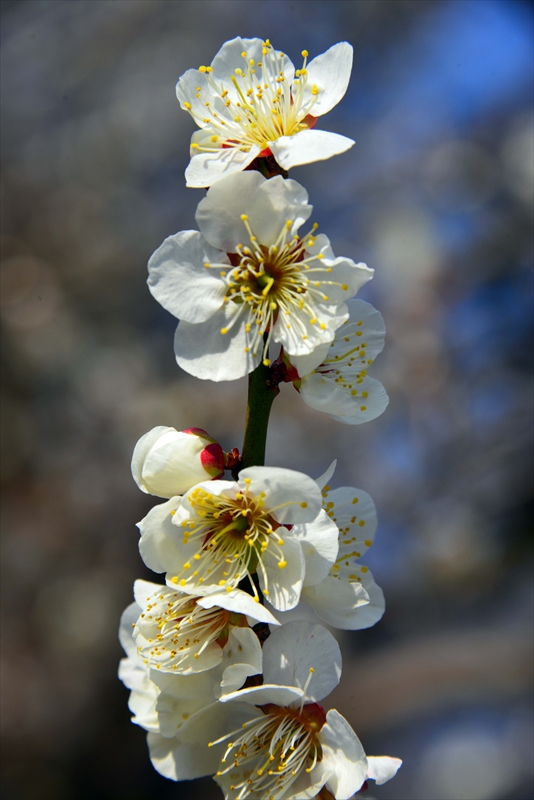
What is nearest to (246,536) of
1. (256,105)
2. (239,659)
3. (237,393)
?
(239,659)

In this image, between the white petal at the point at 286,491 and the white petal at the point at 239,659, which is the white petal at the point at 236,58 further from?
the white petal at the point at 239,659

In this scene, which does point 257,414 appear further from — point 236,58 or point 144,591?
point 236,58

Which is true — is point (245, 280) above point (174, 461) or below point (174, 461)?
above

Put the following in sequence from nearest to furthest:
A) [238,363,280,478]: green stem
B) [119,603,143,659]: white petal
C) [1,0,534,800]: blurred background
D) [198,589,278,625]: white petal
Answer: [198,589,278,625]: white petal, [238,363,280,478]: green stem, [119,603,143,659]: white petal, [1,0,534,800]: blurred background

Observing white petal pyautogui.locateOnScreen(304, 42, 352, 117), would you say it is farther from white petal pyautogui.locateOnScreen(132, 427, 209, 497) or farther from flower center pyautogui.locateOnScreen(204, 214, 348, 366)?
white petal pyautogui.locateOnScreen(132, 427, 209, 497)

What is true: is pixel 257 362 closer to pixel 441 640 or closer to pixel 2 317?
pixel 441 640

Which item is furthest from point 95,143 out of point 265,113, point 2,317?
point 265,113

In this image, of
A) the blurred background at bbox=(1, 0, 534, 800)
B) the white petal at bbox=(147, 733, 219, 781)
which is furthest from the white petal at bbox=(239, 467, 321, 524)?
the blurred background at bbox=(1, 0, 534, 800)
